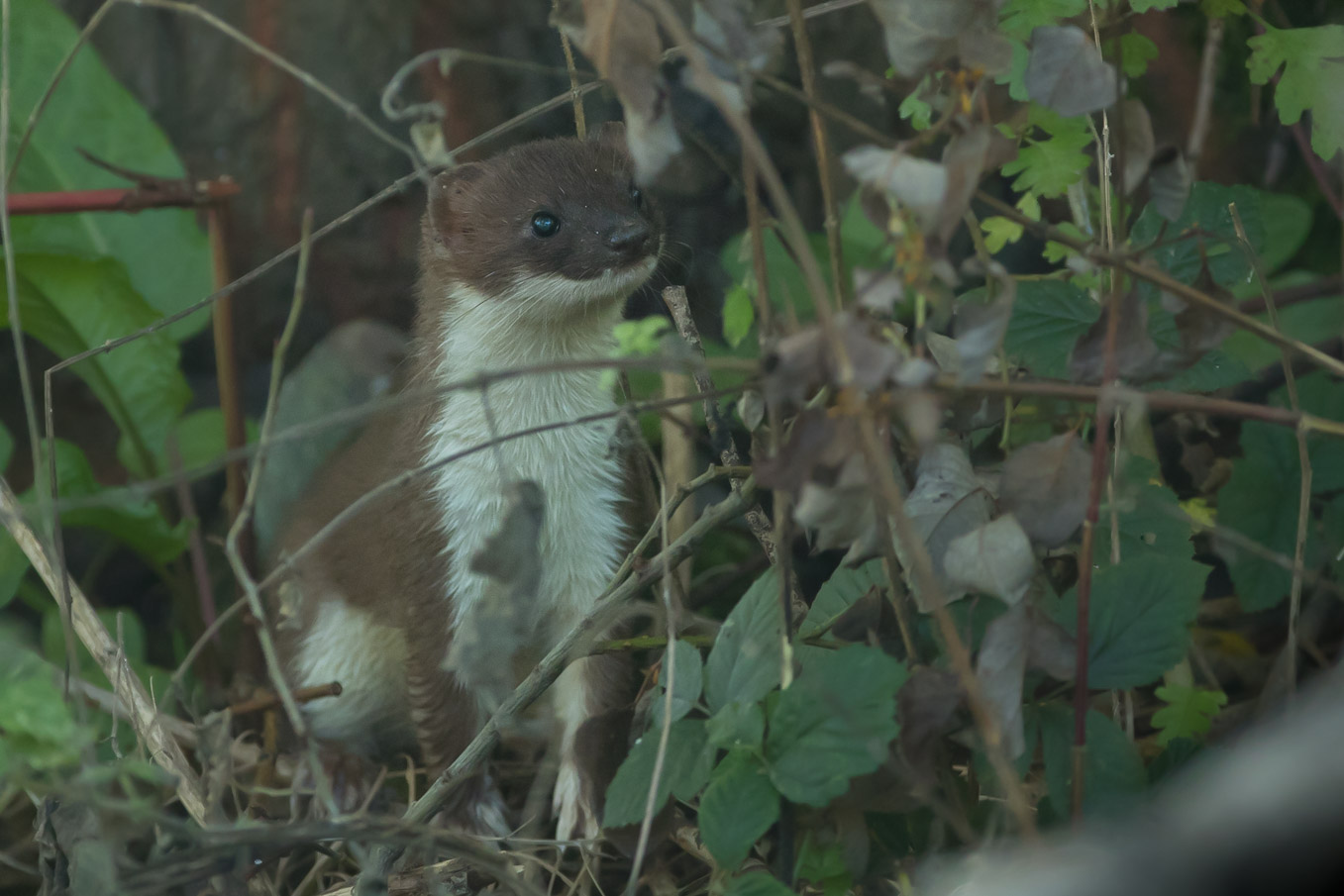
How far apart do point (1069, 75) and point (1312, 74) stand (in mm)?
704

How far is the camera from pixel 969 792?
151 centimetres

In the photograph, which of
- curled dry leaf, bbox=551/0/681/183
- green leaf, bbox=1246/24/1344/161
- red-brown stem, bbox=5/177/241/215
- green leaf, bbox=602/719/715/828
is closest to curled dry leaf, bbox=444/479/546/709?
green leaf, bbox=602/719/715/828

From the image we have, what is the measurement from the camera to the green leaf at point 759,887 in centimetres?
126

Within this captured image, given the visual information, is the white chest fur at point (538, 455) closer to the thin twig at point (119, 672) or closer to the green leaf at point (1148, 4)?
the thin twig at point (119, 672)

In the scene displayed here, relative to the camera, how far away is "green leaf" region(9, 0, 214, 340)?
280cm

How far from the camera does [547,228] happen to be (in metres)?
2.23

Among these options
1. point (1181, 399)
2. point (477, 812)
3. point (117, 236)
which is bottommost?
point (477, 812)

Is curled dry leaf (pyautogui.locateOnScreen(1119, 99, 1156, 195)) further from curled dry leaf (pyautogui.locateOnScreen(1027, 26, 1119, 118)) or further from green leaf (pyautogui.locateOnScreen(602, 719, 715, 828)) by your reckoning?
green leaf (pyautogui.locateOnScreen(602, 719, 715, 828))

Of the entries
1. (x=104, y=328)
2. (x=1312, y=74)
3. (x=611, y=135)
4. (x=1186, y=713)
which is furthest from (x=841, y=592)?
(x=104, y=328)

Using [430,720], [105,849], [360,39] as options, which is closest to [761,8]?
A: [360,39]

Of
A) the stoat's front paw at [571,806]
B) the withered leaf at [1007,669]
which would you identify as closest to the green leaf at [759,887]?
the withered leaf at [1007,669]

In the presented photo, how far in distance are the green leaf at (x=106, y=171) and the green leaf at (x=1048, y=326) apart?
6.31 ft

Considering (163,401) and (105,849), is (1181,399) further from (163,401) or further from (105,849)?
(163,401)

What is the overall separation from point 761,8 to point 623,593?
6.30 ft
